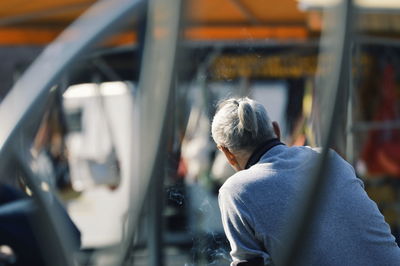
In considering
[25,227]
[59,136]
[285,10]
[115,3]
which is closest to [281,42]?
[285,10]

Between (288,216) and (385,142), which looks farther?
(385,142)

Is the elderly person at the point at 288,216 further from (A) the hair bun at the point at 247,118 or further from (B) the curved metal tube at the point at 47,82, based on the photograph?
(B) the curved metal tube at the point at 47,82

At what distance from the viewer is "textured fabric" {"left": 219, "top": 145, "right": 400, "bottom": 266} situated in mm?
2119

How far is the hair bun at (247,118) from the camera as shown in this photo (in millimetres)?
2209

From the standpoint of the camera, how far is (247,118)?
2.22 meters

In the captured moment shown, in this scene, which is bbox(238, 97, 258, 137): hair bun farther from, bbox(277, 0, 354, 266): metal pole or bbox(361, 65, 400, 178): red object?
bbox(361, 65, 400, 178): red object

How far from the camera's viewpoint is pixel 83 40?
1.20 m

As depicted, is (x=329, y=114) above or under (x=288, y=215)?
above

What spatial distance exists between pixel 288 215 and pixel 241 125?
29 centimetres

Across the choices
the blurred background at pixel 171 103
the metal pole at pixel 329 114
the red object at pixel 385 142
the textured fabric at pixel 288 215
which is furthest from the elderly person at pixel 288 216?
the red object at pixel 385 142

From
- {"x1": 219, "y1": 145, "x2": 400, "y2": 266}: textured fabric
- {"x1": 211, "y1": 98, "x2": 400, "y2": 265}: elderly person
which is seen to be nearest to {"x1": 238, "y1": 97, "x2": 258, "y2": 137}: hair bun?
{"x1": 211, "y1": 98, "x2": 400, "y2": 265}: elderly person

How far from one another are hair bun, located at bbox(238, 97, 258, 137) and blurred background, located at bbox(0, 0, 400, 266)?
0.57 feet

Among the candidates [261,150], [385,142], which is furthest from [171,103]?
[385,142]

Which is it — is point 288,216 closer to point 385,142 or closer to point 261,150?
point 261,150
